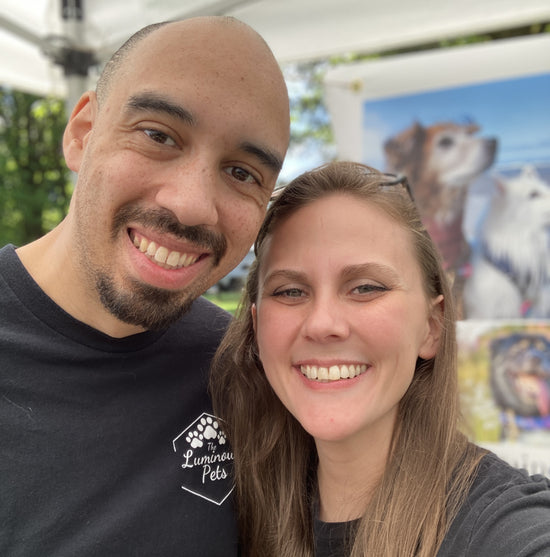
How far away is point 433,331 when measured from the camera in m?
1.74

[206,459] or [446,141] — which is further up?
[446,141]

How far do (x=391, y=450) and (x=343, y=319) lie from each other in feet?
1.45

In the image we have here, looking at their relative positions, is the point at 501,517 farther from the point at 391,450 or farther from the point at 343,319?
the point at 343,319

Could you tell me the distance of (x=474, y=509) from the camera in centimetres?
136

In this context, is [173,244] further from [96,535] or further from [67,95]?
[67,95]

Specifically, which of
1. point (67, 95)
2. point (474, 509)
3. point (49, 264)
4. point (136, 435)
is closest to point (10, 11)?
point (67, 95)

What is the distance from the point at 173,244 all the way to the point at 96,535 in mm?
778

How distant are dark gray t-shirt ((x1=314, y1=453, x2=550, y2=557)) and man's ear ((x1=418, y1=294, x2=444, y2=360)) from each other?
0.34 meters

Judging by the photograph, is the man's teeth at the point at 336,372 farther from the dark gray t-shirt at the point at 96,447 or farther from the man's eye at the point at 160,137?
the man's eye at the point at 160,137

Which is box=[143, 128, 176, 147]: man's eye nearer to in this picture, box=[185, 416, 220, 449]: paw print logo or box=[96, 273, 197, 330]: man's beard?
box=[96, 273, 197, 330]: man's beard

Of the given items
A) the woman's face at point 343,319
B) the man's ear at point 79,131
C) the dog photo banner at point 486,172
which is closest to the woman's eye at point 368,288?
the woman's face at point 343,319

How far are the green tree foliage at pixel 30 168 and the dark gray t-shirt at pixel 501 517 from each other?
12.2m

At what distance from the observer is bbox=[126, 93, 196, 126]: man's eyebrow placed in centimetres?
151

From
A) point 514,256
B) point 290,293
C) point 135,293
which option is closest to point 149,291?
point 135,293
